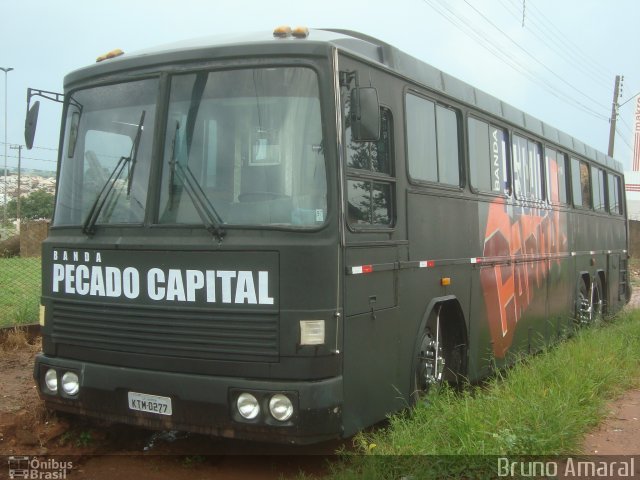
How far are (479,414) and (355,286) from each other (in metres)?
1.27

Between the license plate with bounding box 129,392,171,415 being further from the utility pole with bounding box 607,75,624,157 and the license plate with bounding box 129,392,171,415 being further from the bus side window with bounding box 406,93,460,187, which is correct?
the utility pole with bounding box 607,75,624,157

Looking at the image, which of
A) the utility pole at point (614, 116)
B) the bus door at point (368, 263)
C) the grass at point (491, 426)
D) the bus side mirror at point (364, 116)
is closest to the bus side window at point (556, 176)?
the grass at point (491, 426)

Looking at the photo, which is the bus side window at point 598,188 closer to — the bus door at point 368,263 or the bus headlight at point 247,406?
the bus door at point 368,263

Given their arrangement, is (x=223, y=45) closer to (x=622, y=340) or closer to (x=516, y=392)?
(x=516, y=392)

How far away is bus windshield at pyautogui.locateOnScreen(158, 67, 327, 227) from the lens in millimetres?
4617

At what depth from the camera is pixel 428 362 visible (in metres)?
6.12

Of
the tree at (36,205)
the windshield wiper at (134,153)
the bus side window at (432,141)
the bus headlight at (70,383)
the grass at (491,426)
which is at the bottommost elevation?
the grass at (491,426)

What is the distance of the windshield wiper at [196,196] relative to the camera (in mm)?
4602

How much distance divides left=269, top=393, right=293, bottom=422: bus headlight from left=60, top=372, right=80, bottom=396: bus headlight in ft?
4.92

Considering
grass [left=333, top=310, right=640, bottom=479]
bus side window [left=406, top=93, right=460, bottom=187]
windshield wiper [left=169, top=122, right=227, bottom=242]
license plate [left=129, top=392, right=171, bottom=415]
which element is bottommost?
grass [left=333, top=310, right=640, bottom=479]

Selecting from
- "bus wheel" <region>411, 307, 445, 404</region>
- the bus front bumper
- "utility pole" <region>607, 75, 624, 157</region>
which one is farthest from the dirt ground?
"utility pole" <region>607, 75, 624, 157</region>

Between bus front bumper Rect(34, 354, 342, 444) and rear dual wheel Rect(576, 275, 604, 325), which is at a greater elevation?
rear dual wheel Rect(576, 275, 604, 325)

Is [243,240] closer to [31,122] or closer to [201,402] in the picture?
[201,402]

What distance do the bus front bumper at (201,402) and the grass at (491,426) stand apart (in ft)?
1.40
